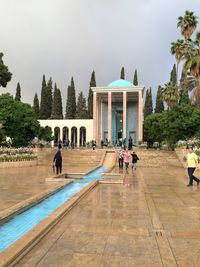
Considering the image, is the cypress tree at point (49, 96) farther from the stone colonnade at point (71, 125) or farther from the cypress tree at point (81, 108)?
the stone colonnade at point (71, 125)

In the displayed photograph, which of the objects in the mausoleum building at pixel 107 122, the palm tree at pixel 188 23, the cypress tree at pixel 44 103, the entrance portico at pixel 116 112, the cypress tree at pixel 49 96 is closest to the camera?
the palm tree at pixel 188 23

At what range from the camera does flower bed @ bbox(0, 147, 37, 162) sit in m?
23.0

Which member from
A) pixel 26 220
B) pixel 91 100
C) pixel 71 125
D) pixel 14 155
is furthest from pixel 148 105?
pixel 26 220

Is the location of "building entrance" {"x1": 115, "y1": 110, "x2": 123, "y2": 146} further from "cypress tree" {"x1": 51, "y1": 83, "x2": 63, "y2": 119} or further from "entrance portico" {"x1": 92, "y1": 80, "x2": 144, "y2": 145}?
"cypress tree" {"x1": 51, "y1": 83, "x2": 63, "y2": 119}

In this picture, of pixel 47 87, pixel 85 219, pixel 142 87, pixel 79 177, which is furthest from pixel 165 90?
pixel 85 219

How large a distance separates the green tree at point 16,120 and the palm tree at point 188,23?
19.3m

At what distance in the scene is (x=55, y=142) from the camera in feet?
178

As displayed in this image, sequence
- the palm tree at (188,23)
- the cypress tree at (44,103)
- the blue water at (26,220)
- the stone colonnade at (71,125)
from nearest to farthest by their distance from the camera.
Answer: the blue water at (26,220)
the palm tree at (188,23)
the stone colonnade at (71,125)
the cypress tree at (44,103)

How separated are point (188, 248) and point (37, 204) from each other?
4806mm

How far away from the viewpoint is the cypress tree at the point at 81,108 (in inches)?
2407

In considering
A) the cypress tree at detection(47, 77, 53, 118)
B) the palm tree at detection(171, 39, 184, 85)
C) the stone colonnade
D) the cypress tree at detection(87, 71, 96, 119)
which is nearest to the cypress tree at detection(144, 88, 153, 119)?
the cypress tree at detection(87, 71, 96, 119)

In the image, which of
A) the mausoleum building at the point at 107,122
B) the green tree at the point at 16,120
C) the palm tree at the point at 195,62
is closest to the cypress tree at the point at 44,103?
the mausoleum building at the point at 107,122

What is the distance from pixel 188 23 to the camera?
115ft

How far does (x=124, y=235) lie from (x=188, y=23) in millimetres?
33884
